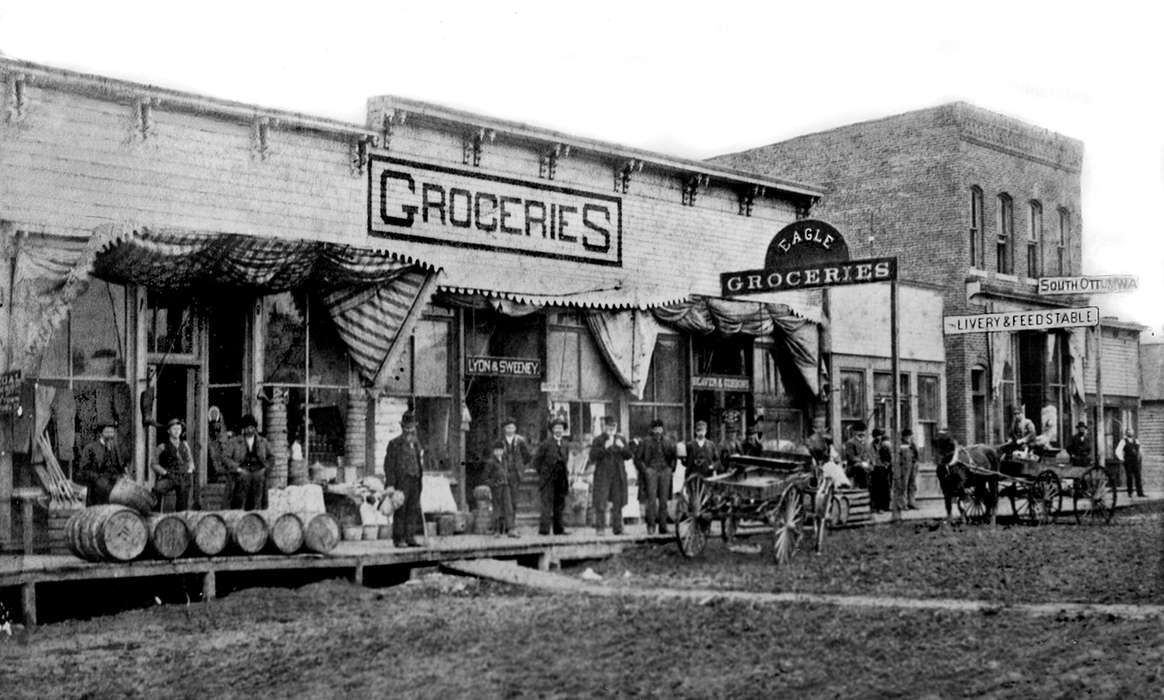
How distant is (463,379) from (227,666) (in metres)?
9.84

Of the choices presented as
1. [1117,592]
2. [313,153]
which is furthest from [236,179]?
[1117,592]

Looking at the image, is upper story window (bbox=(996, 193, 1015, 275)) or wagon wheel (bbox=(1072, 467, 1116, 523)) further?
upper story window (bbox=(996, 193, 1015, 275))

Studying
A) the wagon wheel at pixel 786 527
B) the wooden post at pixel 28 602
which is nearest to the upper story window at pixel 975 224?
the wagon wheel at pixel 786 527

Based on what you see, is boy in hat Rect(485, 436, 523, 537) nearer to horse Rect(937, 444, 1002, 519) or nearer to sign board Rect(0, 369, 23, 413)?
sign board Rect(0, 369, 23, 413)

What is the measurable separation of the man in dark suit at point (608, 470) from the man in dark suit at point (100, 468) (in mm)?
6820

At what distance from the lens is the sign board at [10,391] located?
14.6 meters

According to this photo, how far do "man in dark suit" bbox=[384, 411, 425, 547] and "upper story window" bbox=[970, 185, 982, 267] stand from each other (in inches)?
747

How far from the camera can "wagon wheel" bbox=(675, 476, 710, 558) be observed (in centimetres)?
1669

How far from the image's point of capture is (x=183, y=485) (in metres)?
16.1

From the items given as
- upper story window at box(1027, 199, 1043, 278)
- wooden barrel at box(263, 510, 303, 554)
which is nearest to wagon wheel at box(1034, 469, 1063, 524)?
wooden barrel at box(263, 510, 303, 554)

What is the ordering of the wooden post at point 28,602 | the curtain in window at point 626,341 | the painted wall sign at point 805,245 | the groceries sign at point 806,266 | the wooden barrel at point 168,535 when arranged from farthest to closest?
the painted wall sign at point 805,245
the groceries sign at point 806,266
the curtain in window at point 626,341
the wooden barrel at point 168,535
the wooden post at point 28,602

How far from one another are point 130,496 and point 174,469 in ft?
6.36

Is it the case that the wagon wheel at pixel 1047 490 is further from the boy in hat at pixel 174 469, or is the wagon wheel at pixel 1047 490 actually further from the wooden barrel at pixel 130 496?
the wooden barrel at pixel 130 496

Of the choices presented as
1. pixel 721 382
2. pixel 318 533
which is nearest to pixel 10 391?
pixel 318 533
